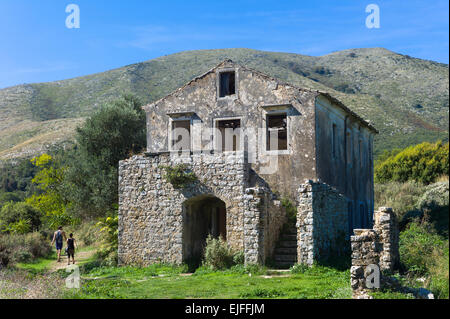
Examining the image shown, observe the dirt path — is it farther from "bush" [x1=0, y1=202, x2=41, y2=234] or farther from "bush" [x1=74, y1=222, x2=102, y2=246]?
"bush" [x1=0, y1=202, x2=41, y2=234]

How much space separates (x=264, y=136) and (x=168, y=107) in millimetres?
4634

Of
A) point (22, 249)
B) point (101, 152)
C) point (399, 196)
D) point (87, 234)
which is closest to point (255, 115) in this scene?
point (101, 152)

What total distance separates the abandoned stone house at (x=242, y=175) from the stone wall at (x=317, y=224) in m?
0.03

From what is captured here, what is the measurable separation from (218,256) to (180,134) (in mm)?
7251

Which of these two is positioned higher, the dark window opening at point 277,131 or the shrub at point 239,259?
the dark window opening at point 277,131

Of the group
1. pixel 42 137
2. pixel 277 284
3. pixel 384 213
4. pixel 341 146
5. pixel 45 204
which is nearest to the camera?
pixel 277 284

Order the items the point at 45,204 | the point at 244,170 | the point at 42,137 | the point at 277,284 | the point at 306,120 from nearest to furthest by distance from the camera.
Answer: the point at 277,284
the point at 244,170
the point at 306,120
the point at 45,204
the point at 42,137

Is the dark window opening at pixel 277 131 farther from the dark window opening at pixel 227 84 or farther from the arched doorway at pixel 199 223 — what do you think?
the arched doorway at pixel 199 223

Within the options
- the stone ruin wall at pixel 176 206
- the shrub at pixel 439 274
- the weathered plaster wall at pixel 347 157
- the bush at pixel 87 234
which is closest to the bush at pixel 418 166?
the weathered plaster wall at pixel 347 157

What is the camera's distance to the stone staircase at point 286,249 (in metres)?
17.8

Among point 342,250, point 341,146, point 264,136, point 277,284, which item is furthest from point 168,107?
point 277,284

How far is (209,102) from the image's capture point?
23000 mm

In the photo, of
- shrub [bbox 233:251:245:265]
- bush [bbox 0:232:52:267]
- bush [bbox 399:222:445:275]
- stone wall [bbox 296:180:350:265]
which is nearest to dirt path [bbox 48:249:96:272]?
bush [bbox 0:232:52:267]

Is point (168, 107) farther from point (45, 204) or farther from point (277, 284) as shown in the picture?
point (45, 204)
